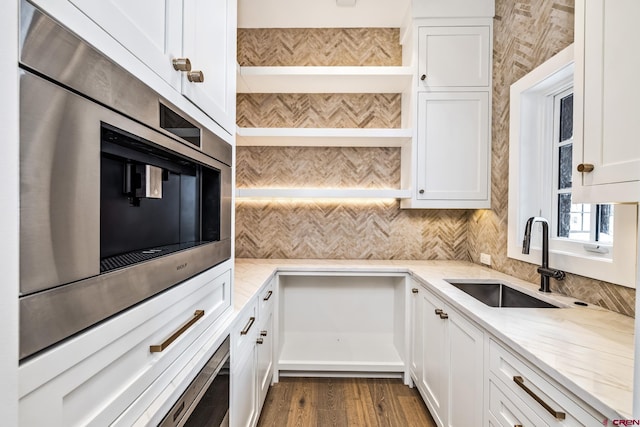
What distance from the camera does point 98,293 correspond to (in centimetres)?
54

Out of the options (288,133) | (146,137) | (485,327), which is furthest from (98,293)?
(288,133)

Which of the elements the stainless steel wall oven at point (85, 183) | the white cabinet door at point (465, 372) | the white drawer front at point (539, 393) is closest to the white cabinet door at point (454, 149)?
the white cabinet door at point (465, 372)

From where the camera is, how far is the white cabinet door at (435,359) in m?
1.71

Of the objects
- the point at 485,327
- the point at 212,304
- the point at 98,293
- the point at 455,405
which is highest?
the point at 98,293

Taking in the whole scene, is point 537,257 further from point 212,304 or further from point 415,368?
point 212,304

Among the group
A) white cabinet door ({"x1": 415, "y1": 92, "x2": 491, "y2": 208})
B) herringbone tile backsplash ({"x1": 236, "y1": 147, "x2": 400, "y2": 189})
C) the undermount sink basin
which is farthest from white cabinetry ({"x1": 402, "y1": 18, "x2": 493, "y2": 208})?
the undermount sink basin

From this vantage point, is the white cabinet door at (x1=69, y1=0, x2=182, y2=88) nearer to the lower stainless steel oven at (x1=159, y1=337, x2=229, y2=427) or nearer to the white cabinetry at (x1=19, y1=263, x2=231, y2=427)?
the white cabinetry at (x1=19, y1=263, x2=231, y2=427)

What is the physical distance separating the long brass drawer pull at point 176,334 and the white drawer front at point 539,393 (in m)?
A: 0.97

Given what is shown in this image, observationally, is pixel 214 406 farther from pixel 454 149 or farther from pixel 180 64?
pixel 454 149

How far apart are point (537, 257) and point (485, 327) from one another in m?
0.82

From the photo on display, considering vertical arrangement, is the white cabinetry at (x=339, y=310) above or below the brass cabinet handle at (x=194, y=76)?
below

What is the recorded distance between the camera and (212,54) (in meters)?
1.06

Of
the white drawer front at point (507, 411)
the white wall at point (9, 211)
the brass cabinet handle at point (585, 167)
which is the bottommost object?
the white drawer front at point (507, 411)

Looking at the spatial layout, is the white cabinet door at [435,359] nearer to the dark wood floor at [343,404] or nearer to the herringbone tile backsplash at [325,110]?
the dark wood floor at [343,404]
